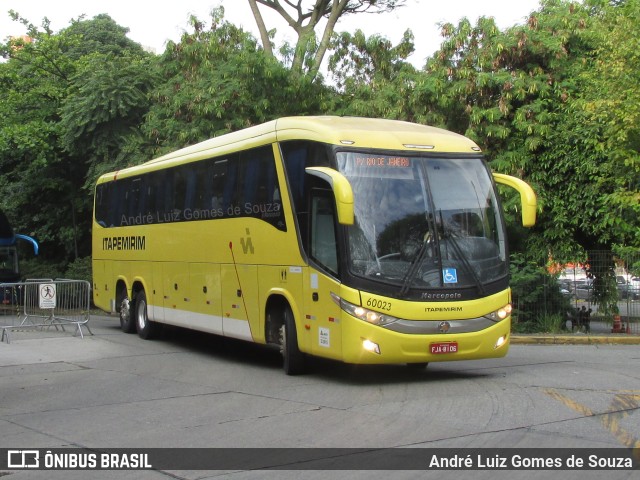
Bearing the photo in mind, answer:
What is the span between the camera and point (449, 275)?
39.1ft

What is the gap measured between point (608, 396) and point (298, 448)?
4.71 meters

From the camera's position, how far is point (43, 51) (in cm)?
3412

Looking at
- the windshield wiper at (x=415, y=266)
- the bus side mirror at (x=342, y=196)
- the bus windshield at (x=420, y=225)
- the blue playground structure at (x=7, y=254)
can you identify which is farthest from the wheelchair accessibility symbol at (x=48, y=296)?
the blue playground structure at (x=7, y=254)

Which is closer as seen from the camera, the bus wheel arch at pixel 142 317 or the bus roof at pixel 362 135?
the bus roof at pixel 362 135

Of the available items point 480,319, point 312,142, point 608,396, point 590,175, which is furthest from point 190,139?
point 608,396

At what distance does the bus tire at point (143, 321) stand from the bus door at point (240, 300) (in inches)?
175

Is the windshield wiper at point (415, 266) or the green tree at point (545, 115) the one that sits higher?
the green tree at point (545, 115)

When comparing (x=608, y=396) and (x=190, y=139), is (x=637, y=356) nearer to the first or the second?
(x=608, y=396)

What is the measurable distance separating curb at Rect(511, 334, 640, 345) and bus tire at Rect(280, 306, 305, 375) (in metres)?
7.67

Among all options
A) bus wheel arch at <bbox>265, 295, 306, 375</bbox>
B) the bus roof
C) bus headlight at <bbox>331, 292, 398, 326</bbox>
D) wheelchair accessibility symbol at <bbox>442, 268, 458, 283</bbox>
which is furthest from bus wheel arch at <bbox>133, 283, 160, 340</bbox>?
wheelchair accessibility symbol at <bbox>442, 268, 458, 283</bbox>

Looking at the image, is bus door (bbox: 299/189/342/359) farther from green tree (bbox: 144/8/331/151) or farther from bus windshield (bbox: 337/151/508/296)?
green tree (bbox: 144/8/331/151)

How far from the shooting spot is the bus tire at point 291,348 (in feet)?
43.0

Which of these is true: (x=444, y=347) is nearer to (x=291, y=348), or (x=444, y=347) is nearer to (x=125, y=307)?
(x=291, y=348)

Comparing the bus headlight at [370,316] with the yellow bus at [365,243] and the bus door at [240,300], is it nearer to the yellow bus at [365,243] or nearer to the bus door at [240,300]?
the yellow bus at [365,243]
